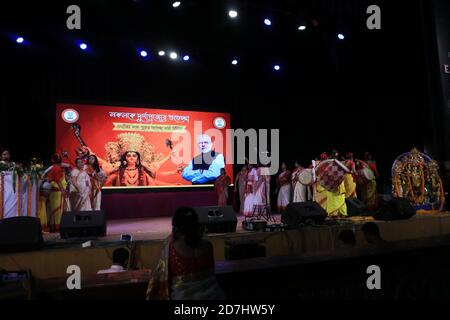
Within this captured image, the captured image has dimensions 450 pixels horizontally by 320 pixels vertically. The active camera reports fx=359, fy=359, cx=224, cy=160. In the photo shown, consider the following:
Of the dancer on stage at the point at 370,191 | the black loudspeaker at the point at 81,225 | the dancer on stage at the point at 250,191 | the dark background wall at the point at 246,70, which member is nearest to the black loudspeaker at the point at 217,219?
the black loudspeaker at the point at 81,225

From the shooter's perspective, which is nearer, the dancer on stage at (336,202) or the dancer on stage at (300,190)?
the dancer on stage at (336,202)

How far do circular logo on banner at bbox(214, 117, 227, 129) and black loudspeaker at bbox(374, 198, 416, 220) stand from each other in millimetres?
5023

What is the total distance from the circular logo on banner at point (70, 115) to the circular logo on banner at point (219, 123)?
329 cm

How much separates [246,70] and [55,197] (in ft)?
19.3

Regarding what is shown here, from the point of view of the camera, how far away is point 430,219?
5.19m

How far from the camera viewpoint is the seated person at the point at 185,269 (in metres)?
1.64

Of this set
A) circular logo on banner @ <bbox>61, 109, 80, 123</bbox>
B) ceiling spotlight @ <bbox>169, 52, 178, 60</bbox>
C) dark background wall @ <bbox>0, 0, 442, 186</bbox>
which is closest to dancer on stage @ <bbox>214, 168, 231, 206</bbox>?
dark background wall @ <bbox>0, 0, 442, 186</bbox>

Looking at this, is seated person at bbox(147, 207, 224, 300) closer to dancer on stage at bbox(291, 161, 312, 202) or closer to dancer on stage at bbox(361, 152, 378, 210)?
dancer on stage at bbox(291, 161, 312, 202)

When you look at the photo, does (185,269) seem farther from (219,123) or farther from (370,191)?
(219,123)

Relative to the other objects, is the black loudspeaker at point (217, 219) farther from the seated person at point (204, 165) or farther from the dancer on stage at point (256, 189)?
the seated person at point (204, 165)

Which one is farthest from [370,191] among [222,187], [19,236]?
[19,236]

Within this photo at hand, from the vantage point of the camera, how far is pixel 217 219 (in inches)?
171

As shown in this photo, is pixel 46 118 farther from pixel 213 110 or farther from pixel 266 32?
pixel 266 32
